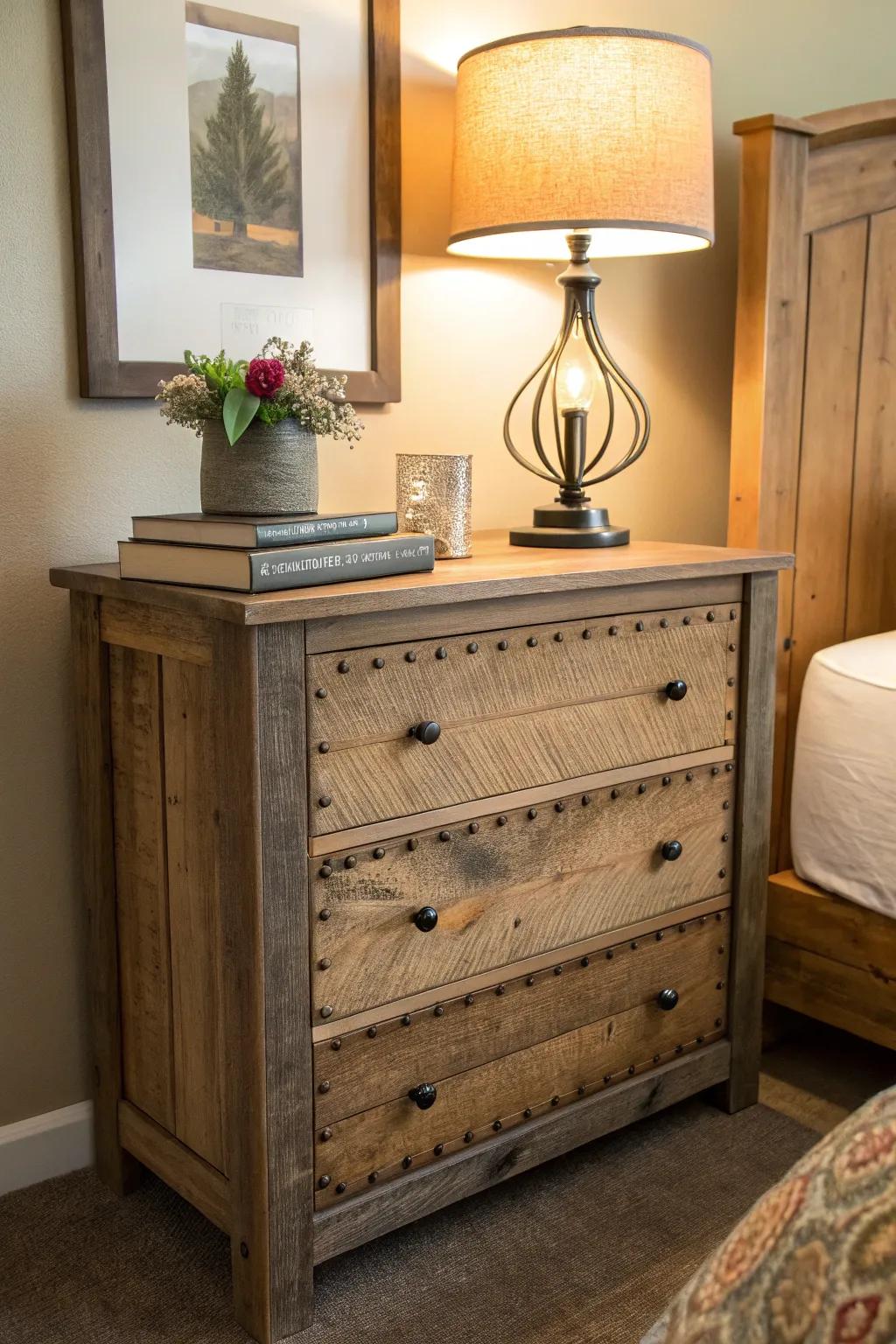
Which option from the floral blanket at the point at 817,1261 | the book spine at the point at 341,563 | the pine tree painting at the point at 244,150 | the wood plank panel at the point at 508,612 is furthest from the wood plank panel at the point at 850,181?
the floral blanket at the point at 817,1261

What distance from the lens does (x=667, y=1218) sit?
165cm

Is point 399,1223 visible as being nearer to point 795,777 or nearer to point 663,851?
point 663,851

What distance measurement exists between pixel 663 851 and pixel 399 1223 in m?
0.60

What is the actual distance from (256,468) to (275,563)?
18cm

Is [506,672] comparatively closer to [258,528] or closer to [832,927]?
[258,528]

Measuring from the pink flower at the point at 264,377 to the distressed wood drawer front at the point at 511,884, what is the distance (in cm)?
53

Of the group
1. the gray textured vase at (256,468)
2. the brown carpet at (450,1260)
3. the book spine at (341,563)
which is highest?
the gray textured vase at (256,468)

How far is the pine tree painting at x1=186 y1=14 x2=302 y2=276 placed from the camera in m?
1.66

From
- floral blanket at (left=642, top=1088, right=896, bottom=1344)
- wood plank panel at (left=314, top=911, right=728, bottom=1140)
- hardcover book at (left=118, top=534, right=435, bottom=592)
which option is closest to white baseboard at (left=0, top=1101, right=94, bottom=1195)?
wood plank panel at (left=314, top=911, right=728, bottom=1140)

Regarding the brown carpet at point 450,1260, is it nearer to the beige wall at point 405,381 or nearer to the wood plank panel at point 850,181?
the beige wall at point 405,381

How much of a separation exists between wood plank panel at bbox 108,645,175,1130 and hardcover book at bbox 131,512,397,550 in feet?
0.54

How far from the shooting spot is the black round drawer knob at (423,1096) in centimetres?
148

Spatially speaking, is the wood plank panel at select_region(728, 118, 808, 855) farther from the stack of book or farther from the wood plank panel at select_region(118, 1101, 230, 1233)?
the wood plank panel at select_region(118, 1101, 230, 1233)

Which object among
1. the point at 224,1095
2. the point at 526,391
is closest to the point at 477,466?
the point at 526,391
